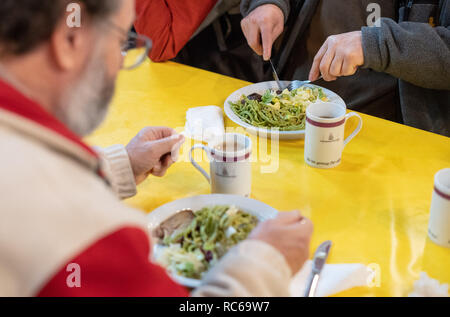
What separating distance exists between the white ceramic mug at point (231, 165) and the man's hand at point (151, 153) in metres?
0.13

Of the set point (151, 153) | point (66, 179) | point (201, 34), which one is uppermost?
point (66, 179)

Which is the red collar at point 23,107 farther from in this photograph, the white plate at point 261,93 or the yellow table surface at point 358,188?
the white plate at point 261,93


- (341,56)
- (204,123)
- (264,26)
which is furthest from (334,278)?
(264,26)

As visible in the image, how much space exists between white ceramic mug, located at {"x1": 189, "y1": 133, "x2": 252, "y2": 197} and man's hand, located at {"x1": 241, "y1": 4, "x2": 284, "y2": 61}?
0.68 meters

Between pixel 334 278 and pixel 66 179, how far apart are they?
0.56m

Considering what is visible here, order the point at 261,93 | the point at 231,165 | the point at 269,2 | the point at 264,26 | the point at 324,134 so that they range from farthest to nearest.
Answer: the point at 269,2, the point at 264,26, the point at 261,93, the point at 324,134, the point at 231,165

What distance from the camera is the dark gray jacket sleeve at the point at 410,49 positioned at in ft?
5.17

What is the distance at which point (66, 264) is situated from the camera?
600 mm

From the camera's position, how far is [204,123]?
1.49m

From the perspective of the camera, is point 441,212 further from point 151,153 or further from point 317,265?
point 151,153

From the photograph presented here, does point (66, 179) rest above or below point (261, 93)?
above

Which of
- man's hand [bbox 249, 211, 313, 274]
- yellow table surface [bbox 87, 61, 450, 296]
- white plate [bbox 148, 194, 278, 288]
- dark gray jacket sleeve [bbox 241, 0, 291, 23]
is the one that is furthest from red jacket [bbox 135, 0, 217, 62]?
man's hand [bbox 249, 211, 313, 274]

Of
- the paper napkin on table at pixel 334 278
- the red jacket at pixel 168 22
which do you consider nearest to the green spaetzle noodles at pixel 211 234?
the paper napkin on table at pixel 334 278

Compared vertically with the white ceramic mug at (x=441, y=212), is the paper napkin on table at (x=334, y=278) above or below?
below
